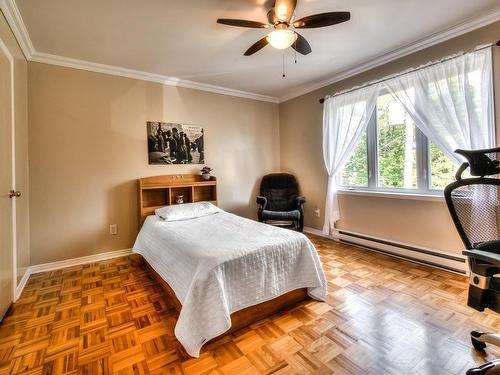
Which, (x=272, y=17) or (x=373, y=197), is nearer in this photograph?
(x=272, y=17)

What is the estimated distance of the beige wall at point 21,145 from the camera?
7.35ft

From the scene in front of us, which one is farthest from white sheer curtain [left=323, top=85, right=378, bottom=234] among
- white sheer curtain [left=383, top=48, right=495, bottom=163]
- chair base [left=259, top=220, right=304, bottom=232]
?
white sheer curtain [left=383, top=48, right=495, bottom=163]

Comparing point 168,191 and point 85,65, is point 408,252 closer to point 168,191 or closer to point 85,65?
point 168,191

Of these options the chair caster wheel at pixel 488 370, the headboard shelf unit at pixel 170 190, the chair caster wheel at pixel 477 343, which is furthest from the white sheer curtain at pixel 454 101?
the headboard shelf unit at pixel 170 190

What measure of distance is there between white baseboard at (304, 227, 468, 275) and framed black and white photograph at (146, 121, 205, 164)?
2.50 metres

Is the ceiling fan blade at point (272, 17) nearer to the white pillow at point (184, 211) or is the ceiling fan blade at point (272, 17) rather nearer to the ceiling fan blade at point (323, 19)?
the ceiling fan blade at point (323, 19)

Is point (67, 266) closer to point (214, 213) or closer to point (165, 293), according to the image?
point (165, 293)

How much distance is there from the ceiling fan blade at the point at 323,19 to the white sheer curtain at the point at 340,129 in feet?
5.05

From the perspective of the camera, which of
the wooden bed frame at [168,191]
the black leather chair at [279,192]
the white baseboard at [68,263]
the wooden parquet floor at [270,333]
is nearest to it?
A: the wooden parquet floor at [270,333]

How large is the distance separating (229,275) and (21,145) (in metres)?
2.53

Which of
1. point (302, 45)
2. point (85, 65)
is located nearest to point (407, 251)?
point (302, 45)

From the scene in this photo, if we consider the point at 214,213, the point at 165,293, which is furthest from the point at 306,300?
the point at 214,213

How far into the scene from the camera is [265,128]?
4.61 metres

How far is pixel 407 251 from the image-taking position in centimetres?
290
